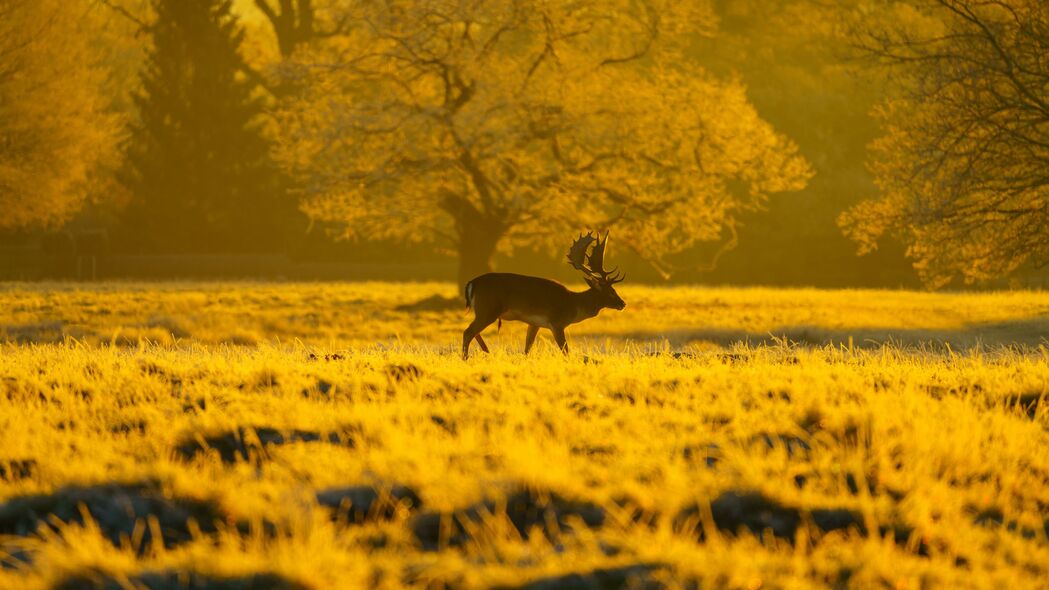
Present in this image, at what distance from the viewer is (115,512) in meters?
7.88

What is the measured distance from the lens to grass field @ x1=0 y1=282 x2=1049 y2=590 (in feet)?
22.2

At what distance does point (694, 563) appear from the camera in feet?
21.9

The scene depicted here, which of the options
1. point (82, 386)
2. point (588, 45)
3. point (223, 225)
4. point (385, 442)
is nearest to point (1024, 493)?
point (385, 442)

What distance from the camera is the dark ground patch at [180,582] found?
6.39 m

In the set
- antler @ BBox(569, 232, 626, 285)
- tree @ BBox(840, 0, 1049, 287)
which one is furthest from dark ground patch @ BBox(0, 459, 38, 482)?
tree @ BBox(840, 0, 1049, 287)

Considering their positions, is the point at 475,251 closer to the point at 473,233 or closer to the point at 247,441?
the point at 473,233

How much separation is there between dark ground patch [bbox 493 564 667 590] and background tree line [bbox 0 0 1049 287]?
19179mm

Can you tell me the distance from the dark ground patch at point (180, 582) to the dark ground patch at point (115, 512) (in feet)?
2.87

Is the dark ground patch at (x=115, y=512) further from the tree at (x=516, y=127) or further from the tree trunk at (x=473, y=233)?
the tree trunk at (x=473, y=233)

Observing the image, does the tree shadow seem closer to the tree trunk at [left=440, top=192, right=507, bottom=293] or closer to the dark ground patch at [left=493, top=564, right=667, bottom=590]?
the tree trunk at [left=440, top=192, right=507, bottom=293]

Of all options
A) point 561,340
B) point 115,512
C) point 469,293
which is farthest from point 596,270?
point 115,512

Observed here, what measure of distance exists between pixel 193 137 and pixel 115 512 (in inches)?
1719

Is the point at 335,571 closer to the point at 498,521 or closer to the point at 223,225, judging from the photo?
the point at 498,521

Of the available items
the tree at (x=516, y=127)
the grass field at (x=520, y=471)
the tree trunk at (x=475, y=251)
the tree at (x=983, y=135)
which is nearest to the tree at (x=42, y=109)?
the tree at (x=516, y=127)
